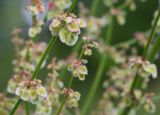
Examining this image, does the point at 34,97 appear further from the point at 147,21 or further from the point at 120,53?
the point at 147,21

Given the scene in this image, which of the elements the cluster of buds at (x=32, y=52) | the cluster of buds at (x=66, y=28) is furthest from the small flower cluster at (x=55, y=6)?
the cluster of buds at (x=66, y=28)

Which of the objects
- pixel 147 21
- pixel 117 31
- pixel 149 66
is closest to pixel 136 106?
pixel 149 66

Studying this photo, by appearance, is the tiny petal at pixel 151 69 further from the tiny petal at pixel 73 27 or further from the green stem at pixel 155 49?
the tiny petal at pixel 73 27

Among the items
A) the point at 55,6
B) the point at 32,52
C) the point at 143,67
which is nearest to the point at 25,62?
the point at 32,52

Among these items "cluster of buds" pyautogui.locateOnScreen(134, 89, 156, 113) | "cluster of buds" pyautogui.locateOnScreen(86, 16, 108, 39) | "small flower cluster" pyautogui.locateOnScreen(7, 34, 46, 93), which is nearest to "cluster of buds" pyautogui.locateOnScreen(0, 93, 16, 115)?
"small flower cluster" pyautogui.locateOnScreen(7, 34, 46, 93)

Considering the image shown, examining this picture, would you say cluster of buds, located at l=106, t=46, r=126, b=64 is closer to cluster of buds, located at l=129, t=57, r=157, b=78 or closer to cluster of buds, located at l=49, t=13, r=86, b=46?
cluster of buds, located at l=129, t=57, r=157, b=78

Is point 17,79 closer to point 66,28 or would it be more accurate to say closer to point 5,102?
point 5,102
